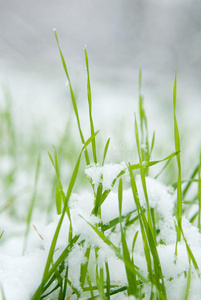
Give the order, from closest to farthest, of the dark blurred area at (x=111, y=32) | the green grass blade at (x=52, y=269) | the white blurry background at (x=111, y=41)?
the green grass blade at (x=52, y=269)
the white blurry background at (x=111, y=41)
the dark blurred area at (x=111, y=32)

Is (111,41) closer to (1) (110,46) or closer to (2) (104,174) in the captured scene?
(1) (110,46)

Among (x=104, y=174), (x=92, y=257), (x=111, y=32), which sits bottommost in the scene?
(x=92, y=257)

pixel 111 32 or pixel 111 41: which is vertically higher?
pixel 111 32

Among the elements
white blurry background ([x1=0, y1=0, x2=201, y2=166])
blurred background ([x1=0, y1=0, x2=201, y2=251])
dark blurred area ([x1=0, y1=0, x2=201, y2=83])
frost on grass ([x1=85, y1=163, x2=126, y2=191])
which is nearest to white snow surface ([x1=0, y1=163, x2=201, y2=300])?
frost on grass ([x1=85, y1=163, x2=126, y2=191])

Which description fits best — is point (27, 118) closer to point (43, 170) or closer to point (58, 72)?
point (43, 170)

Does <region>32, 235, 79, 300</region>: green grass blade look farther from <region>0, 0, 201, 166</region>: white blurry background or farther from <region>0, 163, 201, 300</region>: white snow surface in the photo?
<region>0, 0, 201, 166</region>: white blurry background

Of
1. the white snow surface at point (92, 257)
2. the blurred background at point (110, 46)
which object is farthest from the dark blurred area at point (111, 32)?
the white snow surface at point (92, 257)

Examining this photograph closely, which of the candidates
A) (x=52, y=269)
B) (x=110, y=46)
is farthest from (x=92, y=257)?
(x=110, y=46)

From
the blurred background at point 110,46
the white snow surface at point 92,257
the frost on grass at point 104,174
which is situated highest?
the blurred background at point 110,46

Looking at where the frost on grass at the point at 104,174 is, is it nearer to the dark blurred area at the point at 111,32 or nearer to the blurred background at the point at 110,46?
the blurred background at the point at 110,46
